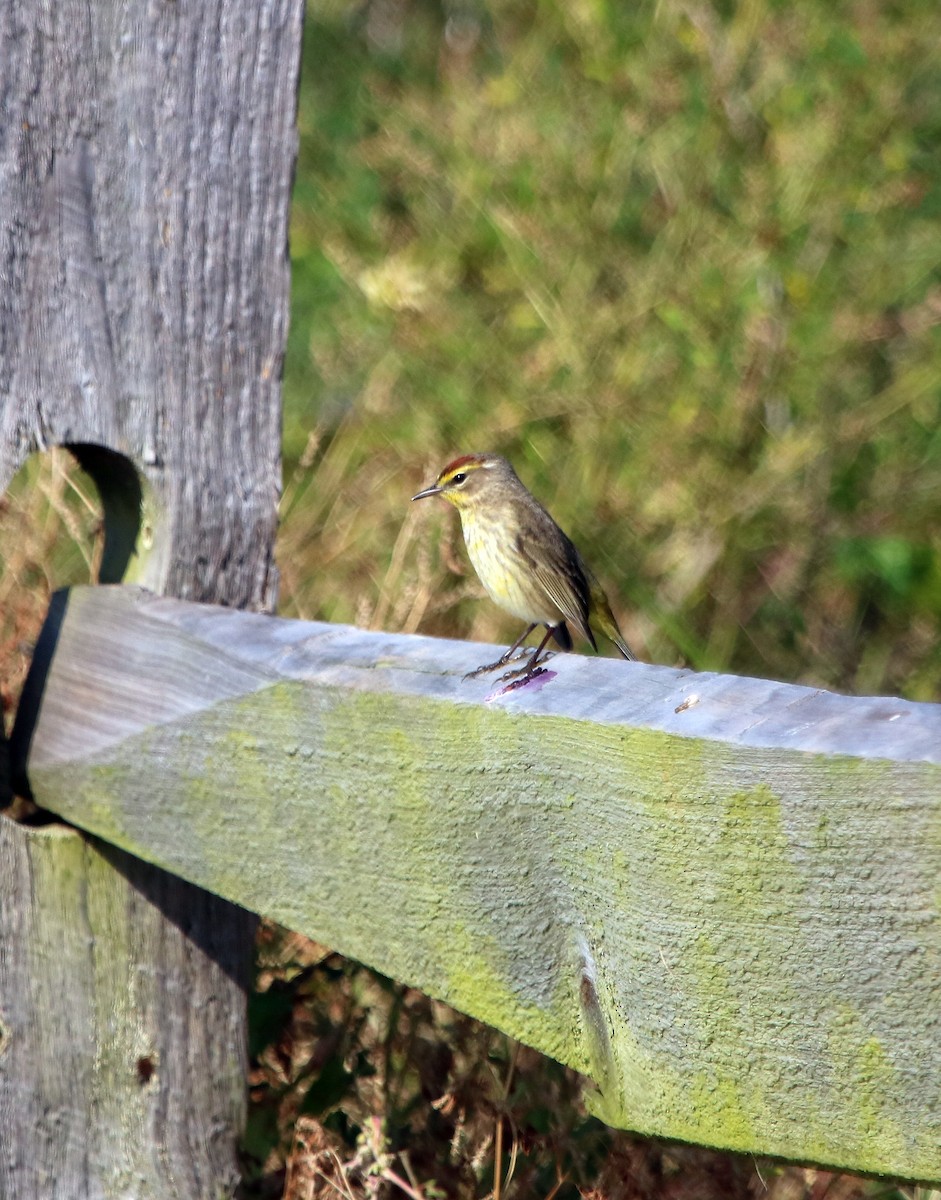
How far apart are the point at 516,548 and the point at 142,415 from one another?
6.46ft

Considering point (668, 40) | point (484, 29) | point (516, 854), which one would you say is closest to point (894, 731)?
point (516, 854)

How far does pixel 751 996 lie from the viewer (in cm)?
143

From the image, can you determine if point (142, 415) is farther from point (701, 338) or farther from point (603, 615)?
point (701, 338)

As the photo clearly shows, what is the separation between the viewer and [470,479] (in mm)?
4414

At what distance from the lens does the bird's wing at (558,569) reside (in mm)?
4266

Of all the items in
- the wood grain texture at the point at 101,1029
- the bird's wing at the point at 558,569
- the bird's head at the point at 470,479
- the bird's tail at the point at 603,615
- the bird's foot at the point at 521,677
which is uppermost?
the bird's head at the point at 470,479

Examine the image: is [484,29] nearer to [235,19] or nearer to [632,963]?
[235,19]

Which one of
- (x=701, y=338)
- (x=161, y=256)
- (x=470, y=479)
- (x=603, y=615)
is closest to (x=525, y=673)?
(x=161, y=256)

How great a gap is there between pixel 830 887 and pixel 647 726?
0.26m

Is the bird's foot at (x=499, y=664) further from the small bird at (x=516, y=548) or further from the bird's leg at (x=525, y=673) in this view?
the small bird at (x=516, y=548)

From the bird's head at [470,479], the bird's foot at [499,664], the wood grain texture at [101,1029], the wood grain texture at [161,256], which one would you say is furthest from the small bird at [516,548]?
the bird's foot at [499,664]

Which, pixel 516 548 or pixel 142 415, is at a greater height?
pixel 142 415

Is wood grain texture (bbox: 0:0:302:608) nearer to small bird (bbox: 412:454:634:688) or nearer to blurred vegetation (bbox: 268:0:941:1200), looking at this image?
small bird (bbox: 412:454:634:688)

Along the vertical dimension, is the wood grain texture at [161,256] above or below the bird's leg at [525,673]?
above
